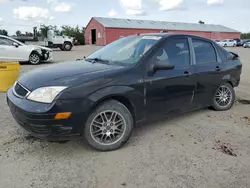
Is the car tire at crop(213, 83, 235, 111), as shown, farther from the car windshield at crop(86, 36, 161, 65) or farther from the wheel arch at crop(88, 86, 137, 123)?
the wheel arch at crop(88, 86, 137, 123)

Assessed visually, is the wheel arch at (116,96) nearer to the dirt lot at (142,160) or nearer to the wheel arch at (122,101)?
the wheel arch at (122,101)

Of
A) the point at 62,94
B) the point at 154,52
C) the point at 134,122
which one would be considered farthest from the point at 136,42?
the point at 62,94

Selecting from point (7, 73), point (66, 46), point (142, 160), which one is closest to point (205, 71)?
point (142, 160)

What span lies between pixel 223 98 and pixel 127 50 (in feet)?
7.98

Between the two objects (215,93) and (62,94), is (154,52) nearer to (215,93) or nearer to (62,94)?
(62,94)

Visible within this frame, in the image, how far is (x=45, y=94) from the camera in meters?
3.07

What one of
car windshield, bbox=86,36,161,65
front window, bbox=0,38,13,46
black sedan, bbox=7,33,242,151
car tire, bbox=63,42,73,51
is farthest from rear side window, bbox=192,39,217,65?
car tire, bbox=63,42,73,51

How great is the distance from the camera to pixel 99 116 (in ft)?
11.0

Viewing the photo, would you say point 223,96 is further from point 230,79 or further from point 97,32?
point 97,32

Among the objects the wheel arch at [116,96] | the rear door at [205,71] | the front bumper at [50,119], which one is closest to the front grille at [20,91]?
the front bumper at [50,119]

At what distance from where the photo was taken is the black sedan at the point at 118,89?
3072mm

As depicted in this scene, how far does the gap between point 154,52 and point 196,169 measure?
1.78 meters

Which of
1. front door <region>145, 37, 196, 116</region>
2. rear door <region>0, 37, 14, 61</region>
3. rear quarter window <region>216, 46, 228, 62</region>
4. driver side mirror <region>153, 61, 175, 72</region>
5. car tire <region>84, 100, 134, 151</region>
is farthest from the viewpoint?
rear door <region>0, 37, 14, 61</region>

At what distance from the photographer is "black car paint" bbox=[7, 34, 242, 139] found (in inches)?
120
